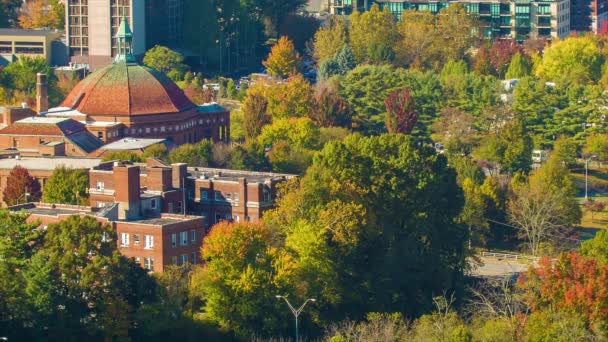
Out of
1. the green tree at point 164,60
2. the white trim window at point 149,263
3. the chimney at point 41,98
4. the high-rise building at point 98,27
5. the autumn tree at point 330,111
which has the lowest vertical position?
the white trim window at point 149,263

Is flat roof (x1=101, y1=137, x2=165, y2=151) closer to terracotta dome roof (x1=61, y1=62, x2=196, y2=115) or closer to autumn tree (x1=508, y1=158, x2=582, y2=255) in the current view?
terracotta dome roof (x1=61, y1=62, x2=196, y2=115)

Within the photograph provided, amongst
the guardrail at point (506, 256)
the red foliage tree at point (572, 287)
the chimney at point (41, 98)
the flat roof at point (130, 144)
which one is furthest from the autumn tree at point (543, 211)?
the chimney at point (41, 98)

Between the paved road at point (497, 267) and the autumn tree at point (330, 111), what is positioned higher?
the autumn tree at point (330, 111)

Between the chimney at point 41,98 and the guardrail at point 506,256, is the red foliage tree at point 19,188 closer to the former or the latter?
the chimney at point 41,98

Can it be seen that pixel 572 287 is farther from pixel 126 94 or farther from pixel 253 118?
pixel 253 118

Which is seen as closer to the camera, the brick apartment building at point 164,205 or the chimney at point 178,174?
the brick apartment building at point 164,205

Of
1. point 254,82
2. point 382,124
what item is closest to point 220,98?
point 254,82
